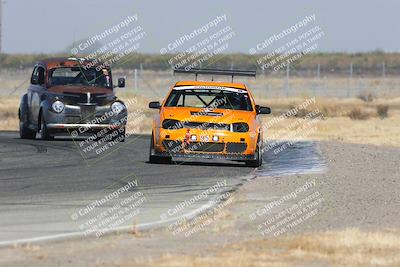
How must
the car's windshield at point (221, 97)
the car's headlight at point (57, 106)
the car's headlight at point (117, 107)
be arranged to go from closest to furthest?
the car's windshield at point (221, 97) < the car's headlight at point (57, 106) < the car's headlight at point (117, 107)

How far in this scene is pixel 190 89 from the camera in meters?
21.3

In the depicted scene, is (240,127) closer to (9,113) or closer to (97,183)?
(97,183)

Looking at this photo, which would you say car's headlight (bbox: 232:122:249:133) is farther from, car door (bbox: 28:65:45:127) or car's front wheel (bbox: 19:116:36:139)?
car's front wheel (bbox: 19:116:36:139)

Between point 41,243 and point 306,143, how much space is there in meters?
15.5

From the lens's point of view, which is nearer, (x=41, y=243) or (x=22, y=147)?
(x=41, y=243)

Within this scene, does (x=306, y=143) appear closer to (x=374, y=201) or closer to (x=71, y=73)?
(x=71, y=73)

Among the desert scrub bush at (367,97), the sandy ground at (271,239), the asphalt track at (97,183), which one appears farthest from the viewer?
the desert scrub bush at (367,97)

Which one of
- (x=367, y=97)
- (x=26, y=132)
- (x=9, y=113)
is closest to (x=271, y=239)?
(x=26, y=132)

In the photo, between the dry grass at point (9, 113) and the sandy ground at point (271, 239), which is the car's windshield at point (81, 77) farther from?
the sandy ground at point (271, 239)

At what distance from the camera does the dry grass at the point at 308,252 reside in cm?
990

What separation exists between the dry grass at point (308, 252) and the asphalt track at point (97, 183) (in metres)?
1.80

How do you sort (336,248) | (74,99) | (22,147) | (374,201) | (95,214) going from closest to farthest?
(336,248) → (95,214) → (374,201) → (22,147) → (74,99)

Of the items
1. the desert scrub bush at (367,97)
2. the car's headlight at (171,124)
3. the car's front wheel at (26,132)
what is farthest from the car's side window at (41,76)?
the desert scrub bush at (367,97)

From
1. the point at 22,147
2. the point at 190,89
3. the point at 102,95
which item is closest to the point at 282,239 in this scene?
the point at 190,89
